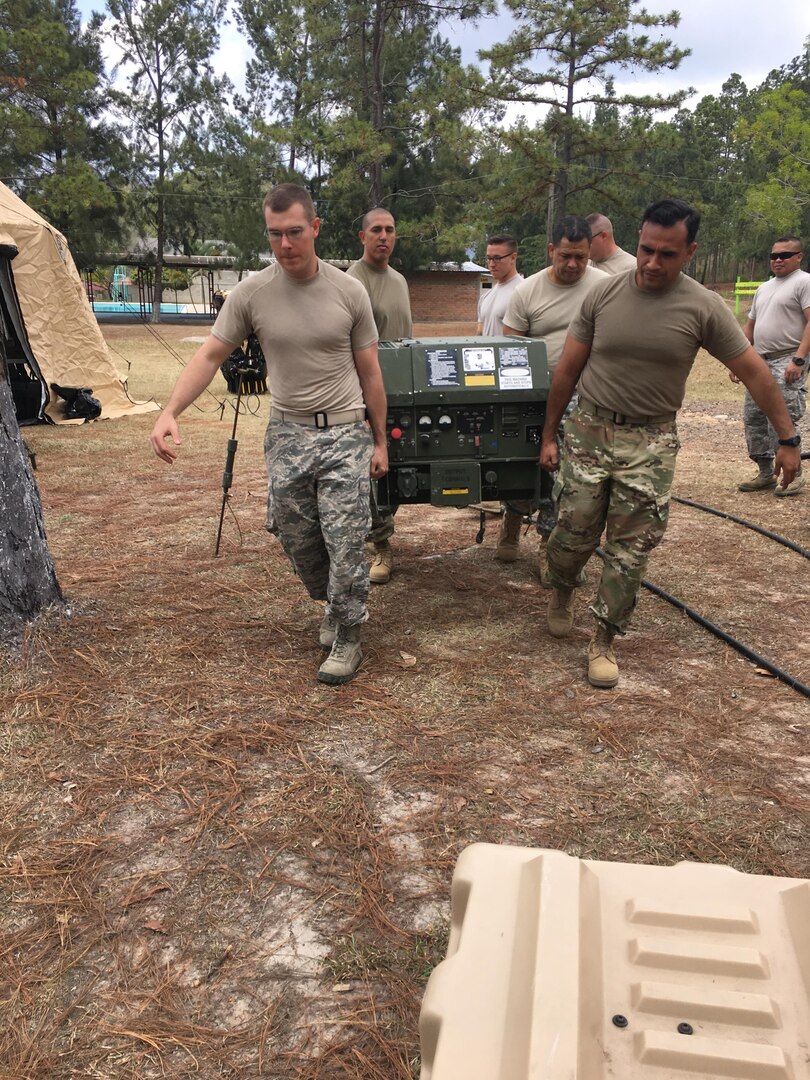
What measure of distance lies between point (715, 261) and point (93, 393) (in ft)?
156

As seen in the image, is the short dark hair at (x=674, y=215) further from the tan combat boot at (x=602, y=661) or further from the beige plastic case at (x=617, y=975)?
the beige plastic case at (x=617, y=975)

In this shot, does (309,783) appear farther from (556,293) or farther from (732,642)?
(556,293)

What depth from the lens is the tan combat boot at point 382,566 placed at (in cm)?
464

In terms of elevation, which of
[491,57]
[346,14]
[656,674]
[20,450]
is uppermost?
[346,14]

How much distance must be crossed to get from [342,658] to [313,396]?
1.11m

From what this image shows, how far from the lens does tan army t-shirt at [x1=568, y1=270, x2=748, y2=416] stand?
9.93 ft

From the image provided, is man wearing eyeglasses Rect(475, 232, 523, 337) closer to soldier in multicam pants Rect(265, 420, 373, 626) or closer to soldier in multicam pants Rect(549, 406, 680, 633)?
soldier in multicam pants Rect(549, 406, 680, 633)

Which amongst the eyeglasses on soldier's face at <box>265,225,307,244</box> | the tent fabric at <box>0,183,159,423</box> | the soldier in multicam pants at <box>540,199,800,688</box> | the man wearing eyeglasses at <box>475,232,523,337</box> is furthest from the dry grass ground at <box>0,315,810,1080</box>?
the tent fabric at <box>0,183,159,423</box>

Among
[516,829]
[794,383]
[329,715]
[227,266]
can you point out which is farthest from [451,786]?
[227,266]

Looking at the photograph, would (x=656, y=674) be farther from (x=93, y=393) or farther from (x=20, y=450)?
(x=93, y=393)

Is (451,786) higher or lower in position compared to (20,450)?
lower

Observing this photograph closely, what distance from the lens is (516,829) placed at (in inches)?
96.2

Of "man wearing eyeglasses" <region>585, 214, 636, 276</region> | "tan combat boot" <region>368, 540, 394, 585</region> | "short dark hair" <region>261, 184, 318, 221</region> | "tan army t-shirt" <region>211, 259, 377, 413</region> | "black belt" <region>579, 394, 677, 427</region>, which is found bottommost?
"tan combat boot" <region>368, 540, 394, 585</region>

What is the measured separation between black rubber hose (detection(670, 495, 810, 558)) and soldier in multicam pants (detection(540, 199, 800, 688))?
182 centimetres
